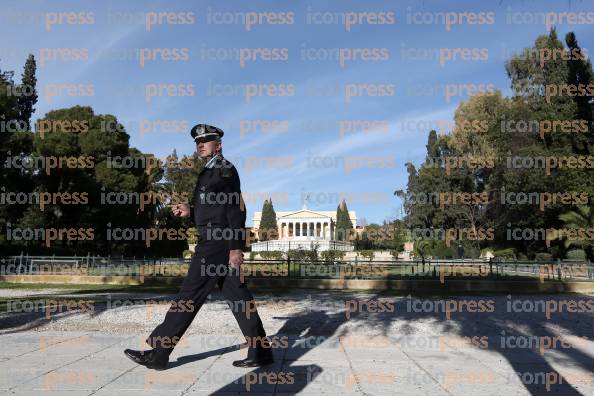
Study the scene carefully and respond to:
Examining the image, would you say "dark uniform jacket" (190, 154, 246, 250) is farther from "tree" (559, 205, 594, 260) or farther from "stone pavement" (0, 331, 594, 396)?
"tree" (559, 205, 594, 260)

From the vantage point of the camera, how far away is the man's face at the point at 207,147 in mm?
4863

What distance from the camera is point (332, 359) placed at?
4.92 m

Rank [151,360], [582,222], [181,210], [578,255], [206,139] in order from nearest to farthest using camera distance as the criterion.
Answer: [151,360] → [181,210] → [206,139] → [578,255] → [582,222]

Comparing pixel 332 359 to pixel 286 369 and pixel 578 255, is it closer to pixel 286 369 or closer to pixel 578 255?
pixel 286 369

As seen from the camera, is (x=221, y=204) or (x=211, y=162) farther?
(x=211, y=162)

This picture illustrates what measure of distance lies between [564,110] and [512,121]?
3670 mm

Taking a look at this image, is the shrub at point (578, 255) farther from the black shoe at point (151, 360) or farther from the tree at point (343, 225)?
the tree at point (343, 225)

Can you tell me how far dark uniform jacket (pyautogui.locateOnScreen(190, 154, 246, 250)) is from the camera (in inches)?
178

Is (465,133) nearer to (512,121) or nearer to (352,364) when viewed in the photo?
(512,121)

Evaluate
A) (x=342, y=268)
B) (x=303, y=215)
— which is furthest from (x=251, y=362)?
(x=303, y=215)

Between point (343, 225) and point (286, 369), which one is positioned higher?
point (343, 225)

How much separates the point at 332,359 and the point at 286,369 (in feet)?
2.23

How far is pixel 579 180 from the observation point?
3291cm

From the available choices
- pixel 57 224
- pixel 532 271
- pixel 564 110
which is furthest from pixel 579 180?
pixel 57 224
